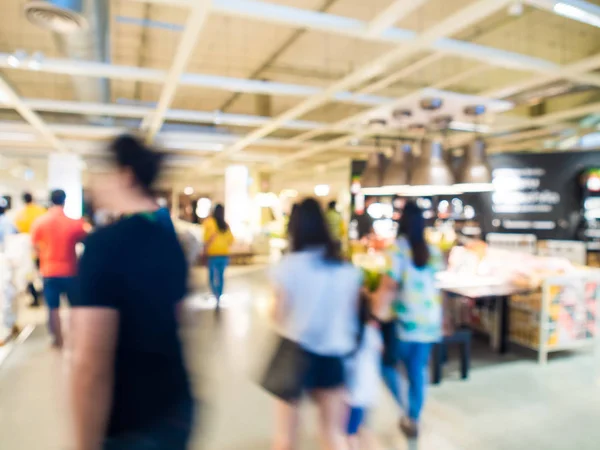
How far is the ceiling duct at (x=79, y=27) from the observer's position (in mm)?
2770

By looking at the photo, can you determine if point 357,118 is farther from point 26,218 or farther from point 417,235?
point 26,218

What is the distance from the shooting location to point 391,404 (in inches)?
136

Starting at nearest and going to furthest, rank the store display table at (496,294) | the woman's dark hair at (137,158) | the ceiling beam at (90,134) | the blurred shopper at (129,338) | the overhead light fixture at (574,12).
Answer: the blurred shopper at (129,338) < the woman's dark hair at (137,158) < the overhead light fixture at (574,12) < the store display table at (496,294) < the ceiling beam at (90,134)

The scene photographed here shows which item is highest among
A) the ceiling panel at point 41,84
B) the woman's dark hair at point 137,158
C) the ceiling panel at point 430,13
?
the ceiling panel at point 430,13

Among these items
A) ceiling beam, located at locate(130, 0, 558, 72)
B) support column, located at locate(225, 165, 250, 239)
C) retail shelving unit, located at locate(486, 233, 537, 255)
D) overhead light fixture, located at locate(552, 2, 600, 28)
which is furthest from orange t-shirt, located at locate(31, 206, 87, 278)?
support column, located at locate(225, 165, 250, 239)

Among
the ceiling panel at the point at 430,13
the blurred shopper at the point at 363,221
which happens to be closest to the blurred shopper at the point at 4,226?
the ceiling panel at the point at 430,13

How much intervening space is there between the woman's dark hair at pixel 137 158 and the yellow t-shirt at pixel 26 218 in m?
5.70

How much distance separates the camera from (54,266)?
13.1 feet

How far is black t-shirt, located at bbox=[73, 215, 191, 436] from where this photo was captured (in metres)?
1.13

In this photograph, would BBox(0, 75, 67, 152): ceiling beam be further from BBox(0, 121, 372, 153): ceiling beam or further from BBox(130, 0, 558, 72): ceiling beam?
BBox(130, 0, 558, 72): ceiling beam

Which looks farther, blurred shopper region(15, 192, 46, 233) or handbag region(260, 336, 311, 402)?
blurred shopper region(15, 192, 46, 233)

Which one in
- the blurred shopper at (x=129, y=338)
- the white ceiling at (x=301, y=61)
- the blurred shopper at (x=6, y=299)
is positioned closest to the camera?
the blurred shopper at (x=129, y=338)

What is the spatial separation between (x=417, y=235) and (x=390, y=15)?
180 cm

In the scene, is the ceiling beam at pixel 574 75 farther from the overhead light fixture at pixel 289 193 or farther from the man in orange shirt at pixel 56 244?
the overhead light fixture at pixel 289 193
